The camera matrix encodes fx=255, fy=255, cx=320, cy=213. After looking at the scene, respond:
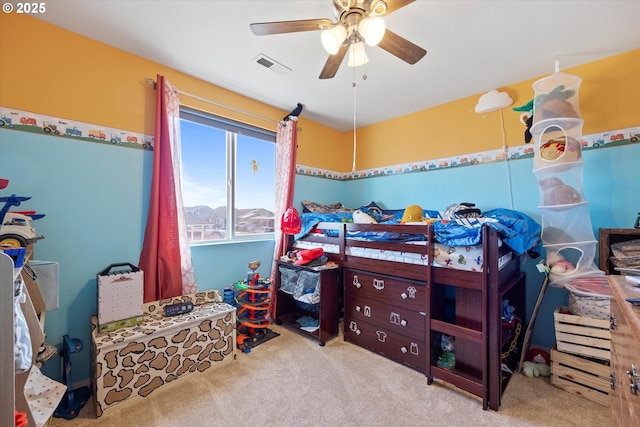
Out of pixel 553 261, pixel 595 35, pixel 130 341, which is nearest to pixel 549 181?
pixel 553 261

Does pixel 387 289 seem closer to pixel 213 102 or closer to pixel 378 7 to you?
pixel 378 7

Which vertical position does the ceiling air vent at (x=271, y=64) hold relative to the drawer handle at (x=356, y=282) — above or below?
above

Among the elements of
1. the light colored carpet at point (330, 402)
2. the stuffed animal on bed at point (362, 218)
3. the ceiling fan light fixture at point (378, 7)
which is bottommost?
the light colored carpet at point (330, 402)

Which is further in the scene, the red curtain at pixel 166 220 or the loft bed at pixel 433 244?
the red curtain at pixel 166 220

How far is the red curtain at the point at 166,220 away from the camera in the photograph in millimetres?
1995

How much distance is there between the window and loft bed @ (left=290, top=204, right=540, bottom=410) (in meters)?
1.25

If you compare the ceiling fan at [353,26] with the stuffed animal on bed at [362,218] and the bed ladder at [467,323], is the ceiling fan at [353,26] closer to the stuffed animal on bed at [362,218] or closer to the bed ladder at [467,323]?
the bed ladder at [467,323]

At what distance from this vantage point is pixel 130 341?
63.3 inches

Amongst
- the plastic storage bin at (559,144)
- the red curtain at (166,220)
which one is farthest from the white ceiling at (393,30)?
the plastic storage bin at (559,144)

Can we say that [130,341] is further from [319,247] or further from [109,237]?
[319,247]

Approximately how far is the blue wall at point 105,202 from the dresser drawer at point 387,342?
1203 millimetres

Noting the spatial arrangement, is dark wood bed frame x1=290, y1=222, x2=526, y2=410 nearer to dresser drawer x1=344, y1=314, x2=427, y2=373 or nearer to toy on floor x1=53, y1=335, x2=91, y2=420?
dresser drawer x1=344, y1=314, x2=427, y2=373

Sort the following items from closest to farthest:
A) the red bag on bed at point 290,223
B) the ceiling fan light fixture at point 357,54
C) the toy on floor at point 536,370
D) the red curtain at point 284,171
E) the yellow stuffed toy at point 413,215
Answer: the ceiling fan light fixture at point 357,54, the toy on floor at point 536,370, the yellow stuffed toy at point 413,215, the red bag on bed at point 290,223, the red curtain at point 284,171

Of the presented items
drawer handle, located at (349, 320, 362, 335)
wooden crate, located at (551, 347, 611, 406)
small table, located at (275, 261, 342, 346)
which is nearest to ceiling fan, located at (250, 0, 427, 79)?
small table, located at (275, 261, 342, 346)
